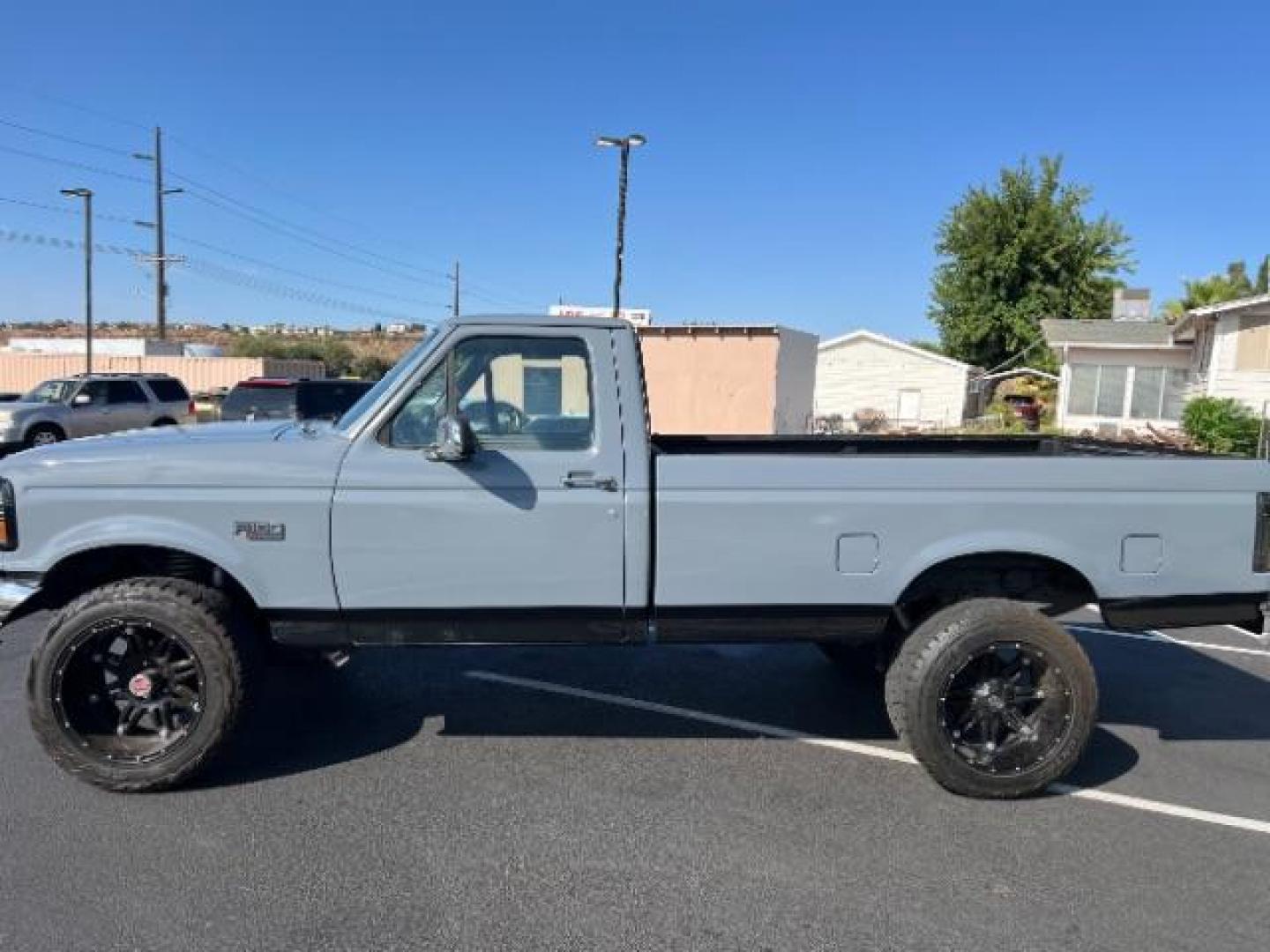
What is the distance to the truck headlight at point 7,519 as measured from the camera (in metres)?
3.83

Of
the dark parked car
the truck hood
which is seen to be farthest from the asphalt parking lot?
the dark parked car

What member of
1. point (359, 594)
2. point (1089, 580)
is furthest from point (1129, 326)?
point (359, 594)

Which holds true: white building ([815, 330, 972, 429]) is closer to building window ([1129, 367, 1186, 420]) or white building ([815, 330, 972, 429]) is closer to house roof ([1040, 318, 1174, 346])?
house roof ([1040, 318, 1174, 346])

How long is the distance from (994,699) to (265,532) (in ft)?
10.8

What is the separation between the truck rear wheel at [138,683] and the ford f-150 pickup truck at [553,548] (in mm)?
11

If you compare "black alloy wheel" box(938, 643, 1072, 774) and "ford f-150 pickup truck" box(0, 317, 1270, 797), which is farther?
"black alloy wheel" box(938, 643, 1072, 774)

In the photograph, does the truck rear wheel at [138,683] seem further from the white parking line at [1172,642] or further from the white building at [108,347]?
the white building at [108,347]

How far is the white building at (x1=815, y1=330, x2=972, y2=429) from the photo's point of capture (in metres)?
38.5

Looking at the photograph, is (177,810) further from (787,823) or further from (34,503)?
(787,823)

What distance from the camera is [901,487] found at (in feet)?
13.1

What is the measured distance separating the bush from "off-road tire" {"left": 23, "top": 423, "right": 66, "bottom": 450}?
82.5 feet

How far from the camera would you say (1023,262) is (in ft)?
140

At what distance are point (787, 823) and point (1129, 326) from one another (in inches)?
1215

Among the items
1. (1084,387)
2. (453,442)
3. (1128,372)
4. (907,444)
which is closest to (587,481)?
(453,442)
